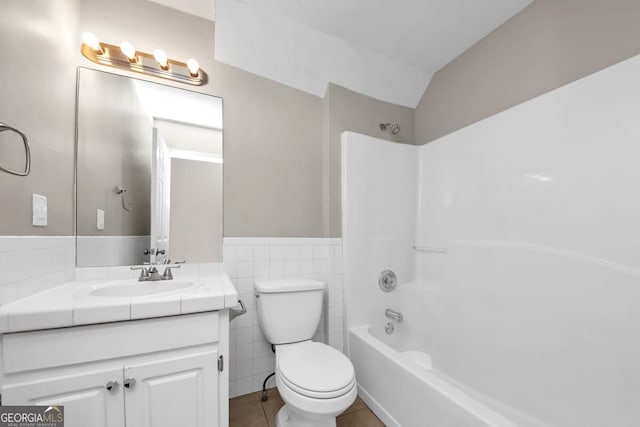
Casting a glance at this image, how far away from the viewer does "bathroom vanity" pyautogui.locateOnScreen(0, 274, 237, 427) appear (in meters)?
0.84

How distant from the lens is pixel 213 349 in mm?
1087

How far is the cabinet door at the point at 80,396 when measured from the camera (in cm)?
84

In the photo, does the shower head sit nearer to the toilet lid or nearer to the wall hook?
the toilet lid

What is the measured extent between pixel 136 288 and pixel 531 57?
2530 millimetres

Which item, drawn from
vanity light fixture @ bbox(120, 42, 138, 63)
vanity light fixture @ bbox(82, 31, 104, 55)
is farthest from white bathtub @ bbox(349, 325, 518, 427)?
vanity light fixture @ bbox(82, 31, 104, 55)

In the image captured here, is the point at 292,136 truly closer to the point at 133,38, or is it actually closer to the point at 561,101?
the point at 133,38

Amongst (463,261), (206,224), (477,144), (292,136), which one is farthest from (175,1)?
(463,261)

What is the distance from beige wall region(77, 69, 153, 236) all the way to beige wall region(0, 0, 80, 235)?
5 centimetres

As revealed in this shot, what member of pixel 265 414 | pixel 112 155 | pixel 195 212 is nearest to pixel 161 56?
pixel 112 155

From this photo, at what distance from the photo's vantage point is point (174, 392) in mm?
1021

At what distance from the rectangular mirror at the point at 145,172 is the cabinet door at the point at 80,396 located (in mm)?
679

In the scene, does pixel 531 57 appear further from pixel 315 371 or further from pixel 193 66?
pixel 315 371

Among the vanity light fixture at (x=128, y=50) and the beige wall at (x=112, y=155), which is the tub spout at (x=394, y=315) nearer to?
the beige wall at (x=112, y=155)

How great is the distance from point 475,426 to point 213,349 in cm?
108
